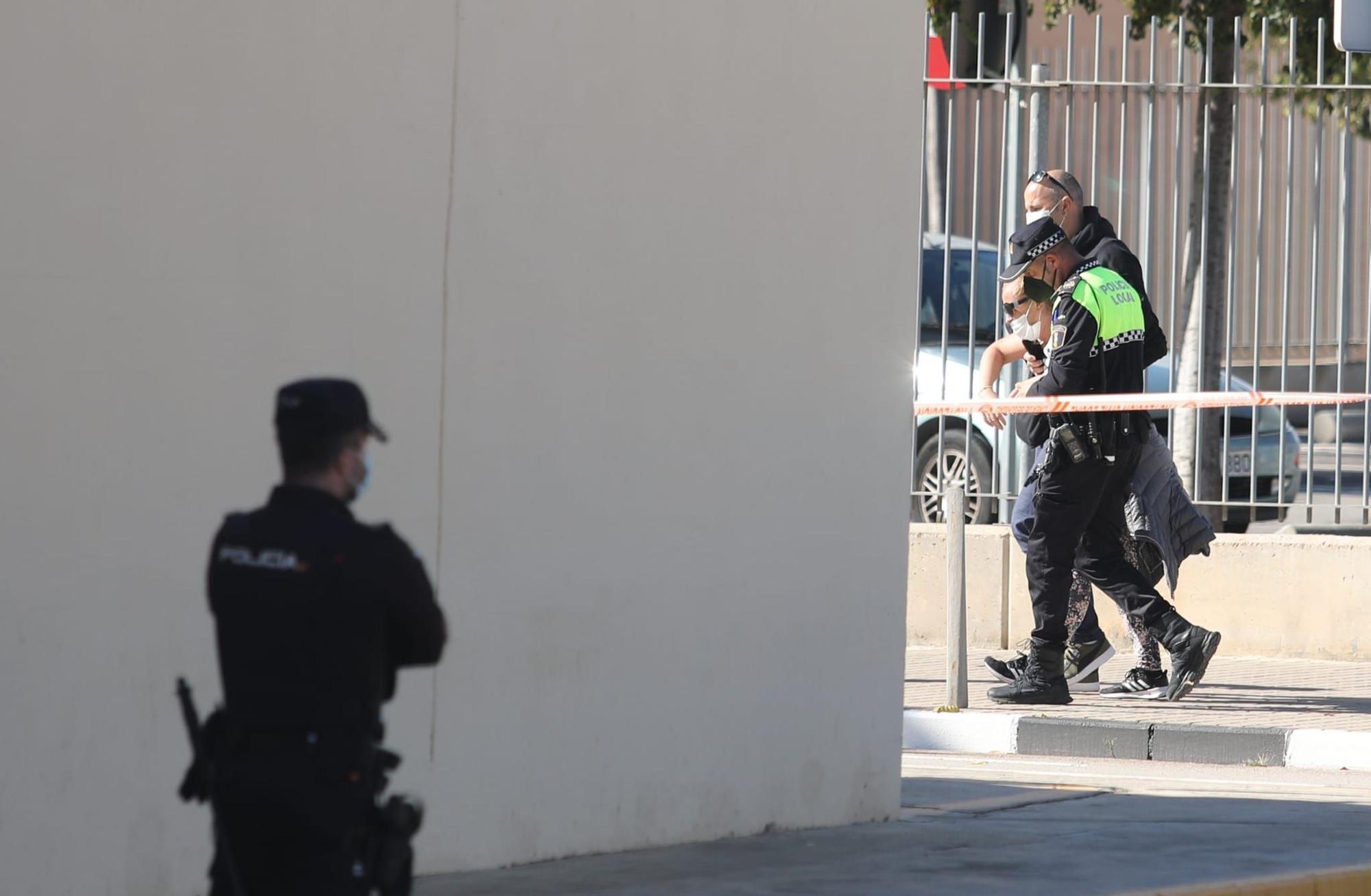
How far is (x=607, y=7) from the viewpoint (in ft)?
21.4

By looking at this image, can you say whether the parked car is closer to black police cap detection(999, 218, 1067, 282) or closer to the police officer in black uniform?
black police cap detection(999, 218, 1067, 282)

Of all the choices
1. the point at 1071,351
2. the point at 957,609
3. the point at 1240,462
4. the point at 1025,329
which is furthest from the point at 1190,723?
the point at 1240,462

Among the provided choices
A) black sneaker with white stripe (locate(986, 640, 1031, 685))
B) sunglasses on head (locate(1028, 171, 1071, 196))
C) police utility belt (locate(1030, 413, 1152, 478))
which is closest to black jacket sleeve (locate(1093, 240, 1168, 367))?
sunglasses on head (locate(1028, 171, 1071, 196))

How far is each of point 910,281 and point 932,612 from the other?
15.4ft

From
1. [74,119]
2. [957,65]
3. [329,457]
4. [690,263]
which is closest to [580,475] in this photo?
[690,263]

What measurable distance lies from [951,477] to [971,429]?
1.92 feet

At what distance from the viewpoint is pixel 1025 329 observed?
995 centimetres

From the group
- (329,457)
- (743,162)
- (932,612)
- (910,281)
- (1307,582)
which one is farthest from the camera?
(932,612)

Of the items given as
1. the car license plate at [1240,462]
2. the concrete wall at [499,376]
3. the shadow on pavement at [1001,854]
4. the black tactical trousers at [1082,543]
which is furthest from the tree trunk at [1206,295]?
the concrete wall at [499,376]

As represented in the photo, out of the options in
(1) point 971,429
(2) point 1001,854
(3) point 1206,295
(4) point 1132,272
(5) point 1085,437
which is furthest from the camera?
(1) point 971,429

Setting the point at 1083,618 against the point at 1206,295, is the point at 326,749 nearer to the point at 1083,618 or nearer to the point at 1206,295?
the point at 1083,618

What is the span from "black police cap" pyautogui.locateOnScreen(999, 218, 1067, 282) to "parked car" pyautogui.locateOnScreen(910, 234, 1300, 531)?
165 centimetres

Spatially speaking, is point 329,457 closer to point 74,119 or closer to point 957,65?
point 74,119

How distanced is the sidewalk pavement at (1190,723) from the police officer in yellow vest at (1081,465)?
27 cm
